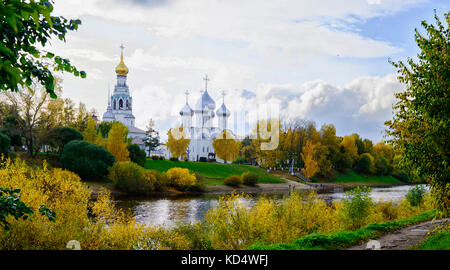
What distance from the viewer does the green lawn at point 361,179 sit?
2722 inches

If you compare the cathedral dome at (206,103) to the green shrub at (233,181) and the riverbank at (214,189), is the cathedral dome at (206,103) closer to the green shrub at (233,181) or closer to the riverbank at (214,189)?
the riverbank at (214,189)

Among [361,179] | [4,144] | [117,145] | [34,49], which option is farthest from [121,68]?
[34,49]

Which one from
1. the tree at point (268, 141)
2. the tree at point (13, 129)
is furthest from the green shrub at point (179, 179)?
the tree at point (268, 141)

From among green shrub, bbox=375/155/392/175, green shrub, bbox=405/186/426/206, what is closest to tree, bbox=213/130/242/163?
green shrub, bbox=375/155/392/175

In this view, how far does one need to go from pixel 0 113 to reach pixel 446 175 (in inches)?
1778

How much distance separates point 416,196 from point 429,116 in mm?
17461

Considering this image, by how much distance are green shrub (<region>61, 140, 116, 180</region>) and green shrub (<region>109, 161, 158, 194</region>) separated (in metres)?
1.54

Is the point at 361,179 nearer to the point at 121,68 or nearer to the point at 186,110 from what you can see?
the point at 186,110

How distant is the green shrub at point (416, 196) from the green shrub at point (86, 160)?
92.3 ft

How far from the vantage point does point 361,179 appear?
72.1 metres

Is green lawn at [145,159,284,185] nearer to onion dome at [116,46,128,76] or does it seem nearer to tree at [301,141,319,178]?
tree at [301,141,319,178]

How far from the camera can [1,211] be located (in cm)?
514
